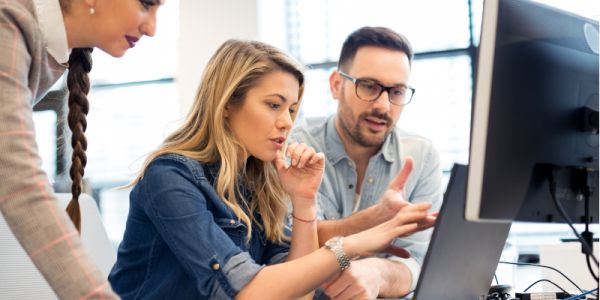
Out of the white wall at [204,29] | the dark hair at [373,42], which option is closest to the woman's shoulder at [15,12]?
the dark hair at [373,42]

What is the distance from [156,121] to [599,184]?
379 cm

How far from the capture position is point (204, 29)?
437 cm

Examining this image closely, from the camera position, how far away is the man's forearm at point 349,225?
5.72 ft

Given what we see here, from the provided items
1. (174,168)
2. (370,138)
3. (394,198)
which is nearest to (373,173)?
(370,138)

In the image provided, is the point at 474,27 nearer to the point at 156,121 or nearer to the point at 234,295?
the point at 156,121

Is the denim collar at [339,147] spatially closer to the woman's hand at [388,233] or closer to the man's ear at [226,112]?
the man's ear at [226,112]

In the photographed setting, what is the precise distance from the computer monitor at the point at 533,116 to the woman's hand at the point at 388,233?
299 millimetres

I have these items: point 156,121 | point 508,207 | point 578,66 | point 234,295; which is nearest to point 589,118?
point 578,66

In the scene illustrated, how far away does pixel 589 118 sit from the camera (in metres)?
1.13

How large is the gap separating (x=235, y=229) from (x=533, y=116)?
73 centimetres

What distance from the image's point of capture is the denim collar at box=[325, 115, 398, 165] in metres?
2.30

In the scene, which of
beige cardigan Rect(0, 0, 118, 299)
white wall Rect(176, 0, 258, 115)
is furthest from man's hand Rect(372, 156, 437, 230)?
white wall Rect(176, 0, 258, 115)

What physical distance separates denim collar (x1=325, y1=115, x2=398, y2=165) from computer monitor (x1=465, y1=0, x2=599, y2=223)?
3.73 ft

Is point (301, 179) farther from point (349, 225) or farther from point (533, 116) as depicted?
point (533, 116)
